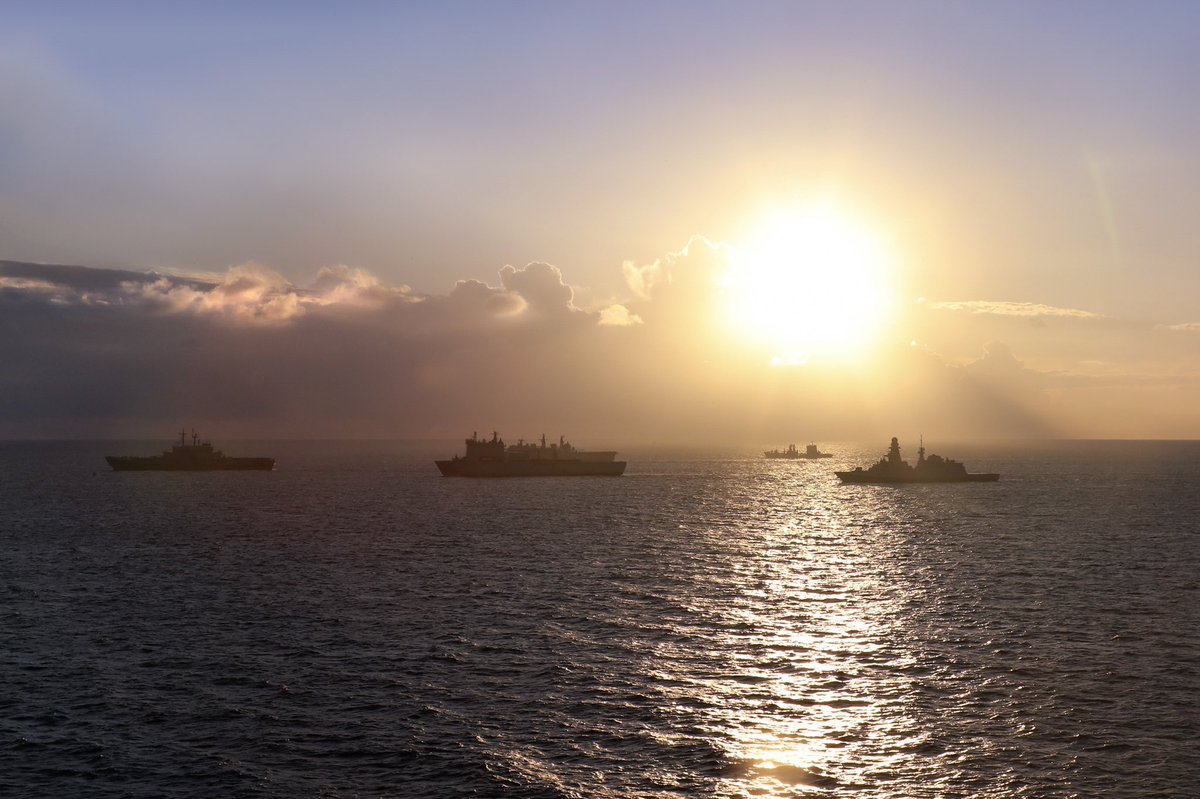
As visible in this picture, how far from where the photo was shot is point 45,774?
29922mm

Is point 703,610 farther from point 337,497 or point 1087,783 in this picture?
point 337,497

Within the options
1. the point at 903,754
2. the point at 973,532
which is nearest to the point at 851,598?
the point at 903,754

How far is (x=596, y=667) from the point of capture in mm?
42719

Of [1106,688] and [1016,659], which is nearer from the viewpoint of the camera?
[1106,688]

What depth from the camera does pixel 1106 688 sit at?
38844 millimetres

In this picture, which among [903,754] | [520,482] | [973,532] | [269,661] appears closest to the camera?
[903,754]

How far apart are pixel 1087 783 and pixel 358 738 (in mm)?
25008

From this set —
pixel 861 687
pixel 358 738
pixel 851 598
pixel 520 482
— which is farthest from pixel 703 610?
pixel 520 482

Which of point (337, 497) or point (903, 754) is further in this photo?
point (337, 497)

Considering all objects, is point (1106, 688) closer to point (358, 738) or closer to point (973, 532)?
point (358, 738)

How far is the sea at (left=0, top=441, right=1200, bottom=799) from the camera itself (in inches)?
1185

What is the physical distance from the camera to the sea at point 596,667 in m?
30.1

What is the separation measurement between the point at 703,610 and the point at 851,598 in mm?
11982

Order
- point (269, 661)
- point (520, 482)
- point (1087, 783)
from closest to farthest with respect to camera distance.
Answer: point (1087, 783) < point (269, 661) < point (520, 482)
